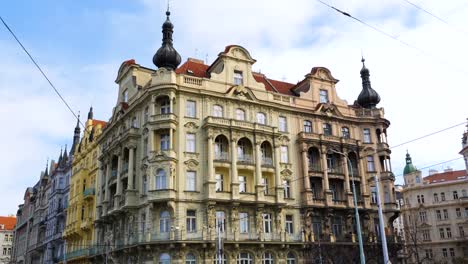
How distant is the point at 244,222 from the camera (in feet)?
129

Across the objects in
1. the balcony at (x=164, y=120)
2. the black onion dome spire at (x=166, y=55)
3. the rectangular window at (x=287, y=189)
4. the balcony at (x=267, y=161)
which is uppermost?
the black onion dome spire at (x=166, y=55)

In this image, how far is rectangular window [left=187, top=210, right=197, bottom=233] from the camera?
1461 inches

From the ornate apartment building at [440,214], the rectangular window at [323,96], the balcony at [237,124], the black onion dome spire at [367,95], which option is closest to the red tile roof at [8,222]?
the ornate apartment building at [440,214]

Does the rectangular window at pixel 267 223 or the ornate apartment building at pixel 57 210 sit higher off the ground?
the ornate apartment building at pixel 57 210

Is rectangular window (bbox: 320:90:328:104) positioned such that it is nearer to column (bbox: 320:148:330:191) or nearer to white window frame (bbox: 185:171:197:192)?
column (bbox: 320:148:330:191)

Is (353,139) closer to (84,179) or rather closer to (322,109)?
(322,109)

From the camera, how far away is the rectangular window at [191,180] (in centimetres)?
3841

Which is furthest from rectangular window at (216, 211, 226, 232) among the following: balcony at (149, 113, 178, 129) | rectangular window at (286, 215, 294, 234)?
balcony at (149, 113, 178, 129)

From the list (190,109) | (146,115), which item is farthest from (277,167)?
(146,115)

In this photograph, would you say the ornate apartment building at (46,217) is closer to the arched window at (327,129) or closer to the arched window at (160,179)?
the arched window at (160,179)

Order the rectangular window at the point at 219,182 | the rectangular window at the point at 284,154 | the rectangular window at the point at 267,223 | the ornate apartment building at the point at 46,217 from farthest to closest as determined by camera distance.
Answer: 1. the ornate apartment building at the point at 46,217
2. the rectangular window at the point at 284,154
3. the rectangular window at the point at 267,223
4. the rectangular window at the point at 219,182

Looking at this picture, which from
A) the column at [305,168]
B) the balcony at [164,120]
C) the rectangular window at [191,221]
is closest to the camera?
the rectangular window at [191,221]

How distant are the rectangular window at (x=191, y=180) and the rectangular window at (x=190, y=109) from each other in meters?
5.04

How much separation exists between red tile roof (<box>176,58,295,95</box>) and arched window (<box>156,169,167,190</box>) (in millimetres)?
10522
